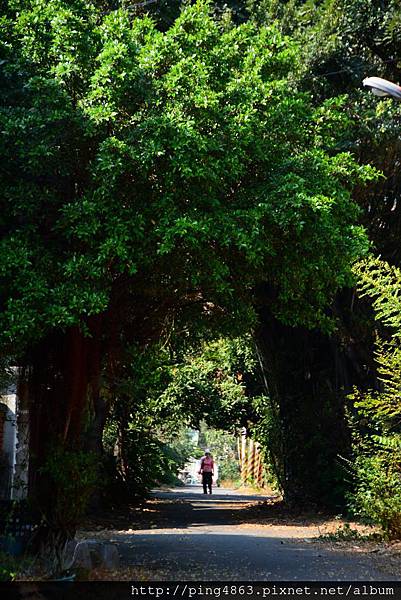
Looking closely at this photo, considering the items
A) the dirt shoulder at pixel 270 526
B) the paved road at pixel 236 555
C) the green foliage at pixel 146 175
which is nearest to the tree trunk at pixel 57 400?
the green foliage at pixel 146 175

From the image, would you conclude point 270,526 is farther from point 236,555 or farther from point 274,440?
point 236,555

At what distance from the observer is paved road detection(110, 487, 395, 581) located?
989 cm

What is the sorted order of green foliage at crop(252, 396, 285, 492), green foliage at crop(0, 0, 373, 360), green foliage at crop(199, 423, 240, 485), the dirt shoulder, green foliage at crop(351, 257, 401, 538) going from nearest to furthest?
green foliage at crop(0, 0, 373, 360) → green foliage at crop(351, 257, 401, 538) → the dirt shoulder → green foliage at crop(252, 396, 285, 492) → green foliage at crop(199, 423, 240, 485)

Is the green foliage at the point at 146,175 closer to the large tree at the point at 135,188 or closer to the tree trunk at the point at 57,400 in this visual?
the large tree at the point at 135,188

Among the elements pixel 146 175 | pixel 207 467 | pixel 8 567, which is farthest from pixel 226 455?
pixel 8 567

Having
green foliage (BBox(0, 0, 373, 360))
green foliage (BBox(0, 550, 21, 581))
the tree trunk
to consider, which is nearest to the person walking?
the tree trunk

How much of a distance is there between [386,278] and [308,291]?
197 centimetres

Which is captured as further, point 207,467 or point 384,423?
point 207,467

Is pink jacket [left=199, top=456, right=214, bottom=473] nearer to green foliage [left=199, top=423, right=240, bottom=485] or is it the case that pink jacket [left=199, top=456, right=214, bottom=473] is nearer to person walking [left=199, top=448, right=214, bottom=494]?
person walking [left=199, top=448, right=214, bottom=494]

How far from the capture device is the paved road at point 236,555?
989cm

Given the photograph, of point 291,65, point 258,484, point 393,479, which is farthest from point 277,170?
point 258,484

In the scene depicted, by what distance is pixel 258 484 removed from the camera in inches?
1694

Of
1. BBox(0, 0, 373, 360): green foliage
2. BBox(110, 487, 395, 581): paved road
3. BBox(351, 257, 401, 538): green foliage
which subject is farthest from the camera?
BBox(351, 257, 401, 538): green foliage

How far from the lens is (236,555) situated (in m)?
11.8
